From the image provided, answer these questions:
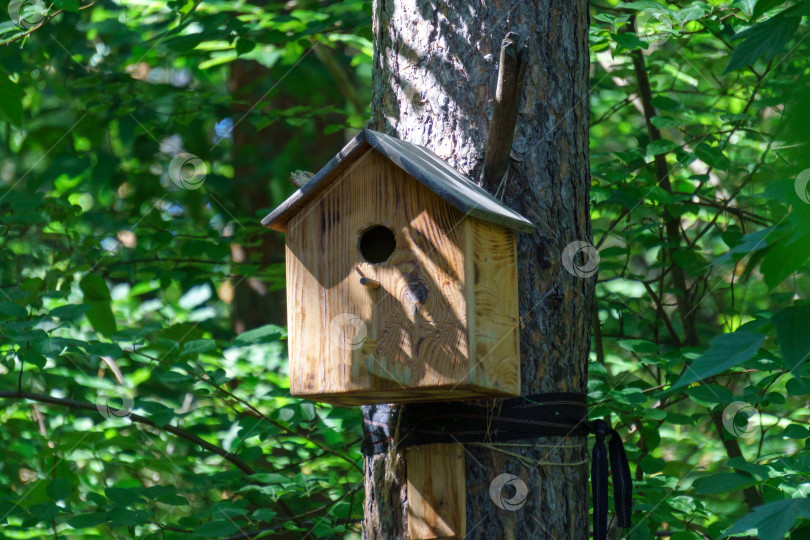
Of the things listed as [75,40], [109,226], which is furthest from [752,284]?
[75,40]

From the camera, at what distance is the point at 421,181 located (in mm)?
1798

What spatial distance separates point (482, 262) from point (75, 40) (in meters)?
4.02

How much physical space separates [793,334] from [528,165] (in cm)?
96

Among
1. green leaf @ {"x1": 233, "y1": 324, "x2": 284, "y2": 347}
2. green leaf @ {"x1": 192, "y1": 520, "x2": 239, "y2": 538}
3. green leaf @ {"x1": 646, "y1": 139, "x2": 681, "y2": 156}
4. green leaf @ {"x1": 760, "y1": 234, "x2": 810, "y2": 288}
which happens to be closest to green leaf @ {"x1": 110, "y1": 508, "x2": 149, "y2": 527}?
green leaf @ {"x1": 192, "y1": 520, "x2": 239, "y2": 538}

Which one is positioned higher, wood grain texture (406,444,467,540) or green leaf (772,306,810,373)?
green leaf (772,306,810,373)

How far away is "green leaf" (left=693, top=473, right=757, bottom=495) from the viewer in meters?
1.75

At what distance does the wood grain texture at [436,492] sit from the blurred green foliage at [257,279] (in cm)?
56

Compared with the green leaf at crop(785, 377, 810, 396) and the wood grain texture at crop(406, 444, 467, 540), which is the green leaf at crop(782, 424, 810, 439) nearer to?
the green leaf at crop(785, 377, 810, 396)

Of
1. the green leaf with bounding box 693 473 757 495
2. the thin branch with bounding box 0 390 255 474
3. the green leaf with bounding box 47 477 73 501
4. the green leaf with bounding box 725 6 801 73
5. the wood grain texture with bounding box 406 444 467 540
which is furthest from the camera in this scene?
the thin branch with bounding box 0 390 255 474

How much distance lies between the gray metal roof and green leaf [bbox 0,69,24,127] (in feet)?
2.50

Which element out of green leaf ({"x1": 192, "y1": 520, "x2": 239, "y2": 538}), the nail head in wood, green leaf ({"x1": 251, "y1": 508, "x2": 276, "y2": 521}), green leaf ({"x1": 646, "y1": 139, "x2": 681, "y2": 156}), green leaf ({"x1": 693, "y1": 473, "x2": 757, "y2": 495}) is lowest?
green leaf ({"x1": 192, "y1": 520, "x2": 239, "y2": 538})

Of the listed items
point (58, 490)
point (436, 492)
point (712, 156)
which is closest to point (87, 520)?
point (58, 490)

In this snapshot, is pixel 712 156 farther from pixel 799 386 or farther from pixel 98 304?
pixel 98 304

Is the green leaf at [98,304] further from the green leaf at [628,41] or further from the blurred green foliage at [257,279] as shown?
the green leaf at [628,41]
